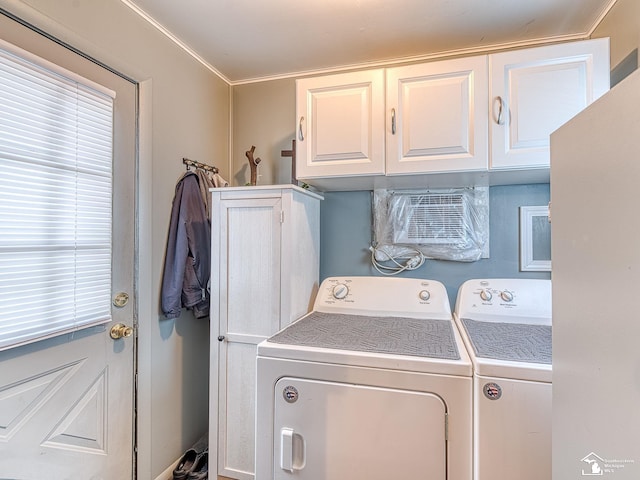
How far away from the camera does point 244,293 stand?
5.50ft

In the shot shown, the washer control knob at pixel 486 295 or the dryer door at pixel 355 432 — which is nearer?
the dryer door at pixel 355 432

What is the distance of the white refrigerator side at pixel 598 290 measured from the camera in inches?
17.5

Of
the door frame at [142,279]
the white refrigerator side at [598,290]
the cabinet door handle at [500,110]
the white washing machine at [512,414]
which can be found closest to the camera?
the white refrigerator side at [598,290]

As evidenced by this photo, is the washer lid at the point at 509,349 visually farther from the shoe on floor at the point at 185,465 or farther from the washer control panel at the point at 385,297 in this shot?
the shoe on floor at the point at 185,465

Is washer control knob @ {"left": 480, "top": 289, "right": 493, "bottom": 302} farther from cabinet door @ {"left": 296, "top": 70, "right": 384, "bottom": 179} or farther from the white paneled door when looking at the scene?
the white paneled door

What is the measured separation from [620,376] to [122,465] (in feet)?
6.40

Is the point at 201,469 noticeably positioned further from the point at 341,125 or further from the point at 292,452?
the point at 341,125

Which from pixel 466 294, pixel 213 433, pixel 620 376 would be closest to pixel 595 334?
pixel 620 376

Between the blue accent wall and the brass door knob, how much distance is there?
1124 millimetres

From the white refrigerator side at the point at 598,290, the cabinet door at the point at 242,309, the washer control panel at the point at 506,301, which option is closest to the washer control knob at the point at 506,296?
the washer control panel at the point at 506,301

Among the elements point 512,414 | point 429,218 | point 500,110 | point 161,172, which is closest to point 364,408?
point 512,414

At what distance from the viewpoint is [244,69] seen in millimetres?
2096

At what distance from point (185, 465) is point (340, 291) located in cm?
134

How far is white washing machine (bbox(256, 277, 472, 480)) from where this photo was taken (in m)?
1.01
